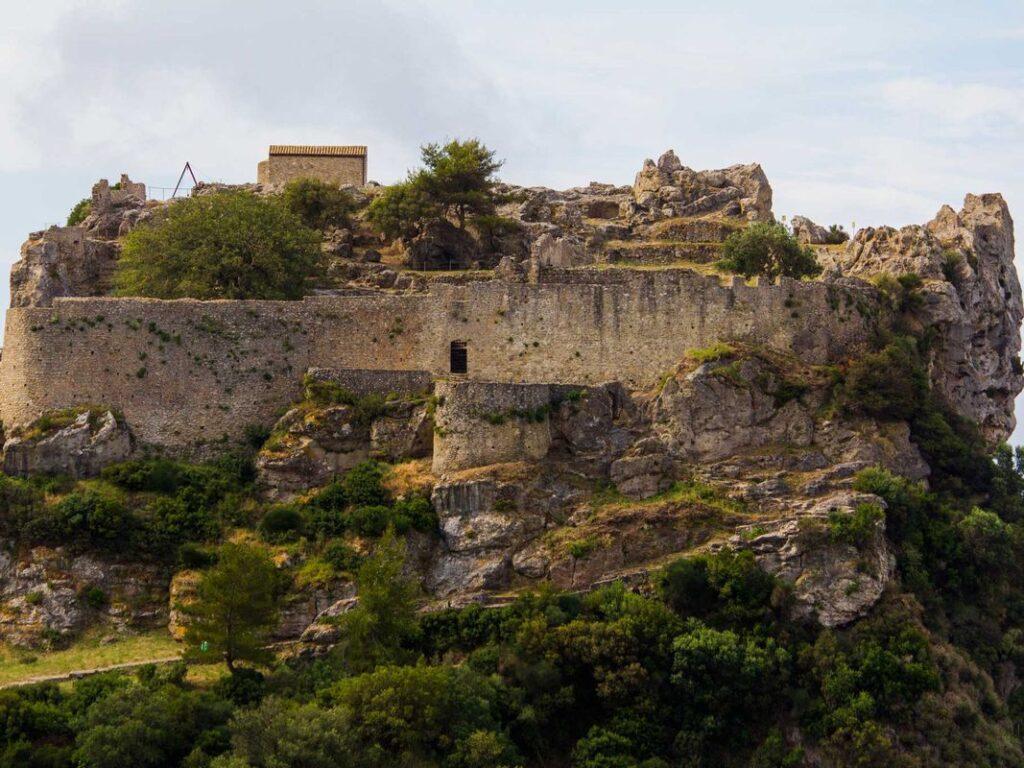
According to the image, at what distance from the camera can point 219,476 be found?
5906cm

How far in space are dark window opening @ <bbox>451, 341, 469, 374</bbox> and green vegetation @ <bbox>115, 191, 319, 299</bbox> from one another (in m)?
7.45

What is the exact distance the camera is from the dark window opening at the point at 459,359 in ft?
205

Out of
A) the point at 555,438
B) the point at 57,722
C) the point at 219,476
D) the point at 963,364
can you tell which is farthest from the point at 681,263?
the point at 57,722

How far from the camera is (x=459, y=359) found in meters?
62.5

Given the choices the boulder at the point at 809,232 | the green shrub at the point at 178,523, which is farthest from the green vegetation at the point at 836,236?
the green shrub at the point at 178,523

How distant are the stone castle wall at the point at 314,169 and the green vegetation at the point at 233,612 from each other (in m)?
→ 34.6

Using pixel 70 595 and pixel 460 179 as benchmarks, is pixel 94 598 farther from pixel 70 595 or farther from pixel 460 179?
pixel 460 179

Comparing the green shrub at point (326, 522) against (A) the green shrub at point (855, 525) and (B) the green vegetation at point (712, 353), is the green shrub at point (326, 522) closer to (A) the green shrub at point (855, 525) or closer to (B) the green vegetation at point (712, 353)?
(B) the green vegetation at point (712, 353)

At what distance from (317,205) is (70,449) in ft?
72.6

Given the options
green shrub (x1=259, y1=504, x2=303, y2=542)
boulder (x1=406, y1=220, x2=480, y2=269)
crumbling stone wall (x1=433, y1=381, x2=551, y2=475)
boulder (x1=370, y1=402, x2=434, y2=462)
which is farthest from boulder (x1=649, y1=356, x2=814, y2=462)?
boulder (x1=406, y1=220, x2=480, y2=269)

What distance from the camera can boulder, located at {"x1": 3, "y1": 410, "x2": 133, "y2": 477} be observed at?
58.7 meters

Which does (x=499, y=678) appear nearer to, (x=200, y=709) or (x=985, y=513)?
(x=200, y=709)

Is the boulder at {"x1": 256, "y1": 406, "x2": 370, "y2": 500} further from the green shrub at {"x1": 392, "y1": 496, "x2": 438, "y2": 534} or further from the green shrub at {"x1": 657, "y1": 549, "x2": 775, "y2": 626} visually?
the green shrub at {"x1": 657, "y1": 549, "x2": 775, "y2": 626}

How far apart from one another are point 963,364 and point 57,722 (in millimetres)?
34820
